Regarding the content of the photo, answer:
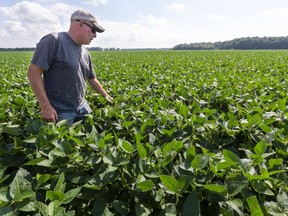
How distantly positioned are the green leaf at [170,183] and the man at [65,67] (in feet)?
7.30

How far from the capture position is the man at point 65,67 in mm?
3246

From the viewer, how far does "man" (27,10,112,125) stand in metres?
3.25

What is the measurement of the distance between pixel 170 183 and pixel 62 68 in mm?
2629

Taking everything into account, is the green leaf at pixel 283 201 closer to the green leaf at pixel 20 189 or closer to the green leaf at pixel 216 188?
the green leaf at pixel 216 188

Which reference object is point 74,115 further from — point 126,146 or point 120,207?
point 120,207

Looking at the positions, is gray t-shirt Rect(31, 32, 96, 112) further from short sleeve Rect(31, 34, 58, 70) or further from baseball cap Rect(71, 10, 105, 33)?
baseball cap Rect(71, 10, 105, 33)

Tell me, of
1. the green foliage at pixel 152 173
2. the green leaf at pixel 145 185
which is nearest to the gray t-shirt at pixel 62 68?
the green foliage at pixel 152 173

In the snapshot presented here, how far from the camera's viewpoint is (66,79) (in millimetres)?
3594

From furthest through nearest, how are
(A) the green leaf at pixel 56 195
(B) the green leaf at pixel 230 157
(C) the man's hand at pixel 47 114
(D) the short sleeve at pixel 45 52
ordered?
(D) the short sleeve at pixel 45 52, (C) the man's hand at pixel 47 114, (B) the green leaf at pixel 230 157, (A) the green leaf at pixel 56 195

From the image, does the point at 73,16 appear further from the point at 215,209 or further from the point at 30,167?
the point at 215,209

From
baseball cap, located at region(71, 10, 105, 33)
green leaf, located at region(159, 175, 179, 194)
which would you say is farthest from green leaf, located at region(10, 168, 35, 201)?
baseball cap, located at region(71, 10, 105, 33)

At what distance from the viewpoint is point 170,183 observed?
133cm

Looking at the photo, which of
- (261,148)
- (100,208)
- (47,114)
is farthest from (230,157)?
(47,114)

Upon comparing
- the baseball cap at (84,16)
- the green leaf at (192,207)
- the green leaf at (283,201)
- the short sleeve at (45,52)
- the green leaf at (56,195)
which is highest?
the baseball cap at (84,16)
